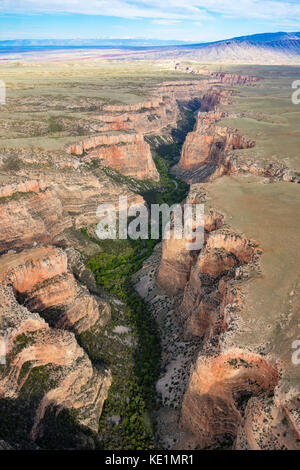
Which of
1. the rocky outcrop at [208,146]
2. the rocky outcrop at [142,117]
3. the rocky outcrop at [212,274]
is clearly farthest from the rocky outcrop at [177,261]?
the rocky outcrop at [142,117]

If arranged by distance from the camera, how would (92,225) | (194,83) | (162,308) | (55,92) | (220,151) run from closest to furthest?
1. (162,308)
2. (92,225)
3. (220,151)
4. (55,92)
5. (194,83)

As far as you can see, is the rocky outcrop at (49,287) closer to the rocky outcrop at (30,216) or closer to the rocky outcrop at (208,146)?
the rocky outcrop at (30,216)

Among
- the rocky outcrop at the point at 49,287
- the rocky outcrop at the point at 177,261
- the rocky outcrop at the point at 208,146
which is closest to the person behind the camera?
the rocky outcrop at the point at 49,287

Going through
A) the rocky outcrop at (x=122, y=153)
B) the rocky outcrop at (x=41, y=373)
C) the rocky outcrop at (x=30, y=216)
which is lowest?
the rocky outcrop at (x=41, y=373)

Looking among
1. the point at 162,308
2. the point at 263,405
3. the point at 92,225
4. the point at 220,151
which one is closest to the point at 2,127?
the point at 92,225

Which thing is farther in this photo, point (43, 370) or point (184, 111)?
point (184, 111)

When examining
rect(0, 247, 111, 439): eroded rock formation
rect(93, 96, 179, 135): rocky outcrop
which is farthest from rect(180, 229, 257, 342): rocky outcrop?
rect(93, 96, 179, 135): rocky outcrop
